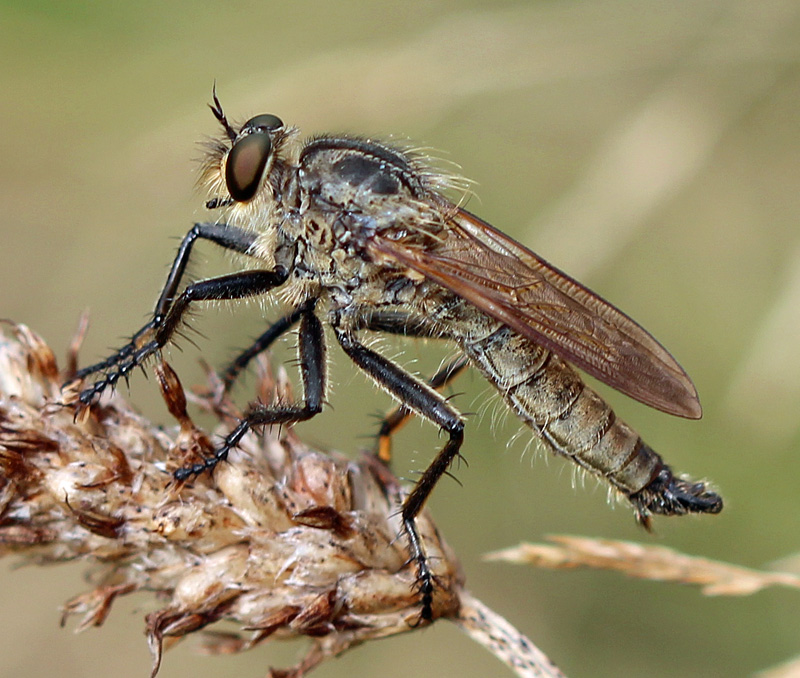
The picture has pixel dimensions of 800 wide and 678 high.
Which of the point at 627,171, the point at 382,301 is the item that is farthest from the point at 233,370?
the point at 627,171

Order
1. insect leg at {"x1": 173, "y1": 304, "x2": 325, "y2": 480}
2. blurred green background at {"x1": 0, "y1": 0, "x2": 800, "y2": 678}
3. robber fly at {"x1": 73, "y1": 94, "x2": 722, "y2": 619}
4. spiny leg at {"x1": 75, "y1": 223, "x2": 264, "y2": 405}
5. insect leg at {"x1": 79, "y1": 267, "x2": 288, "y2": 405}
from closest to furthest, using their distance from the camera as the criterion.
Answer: insect leg at {"x1": 173, "y1": 304, "x2": 325, "y2": 480} < spiny leg at {"x1": 75, "y1": 223, "x2": 264, "y2": 405} < insect leg at {"x1": 79, "y1": 267, "x2": 288, "y2": 405} < robber fly at {"x1": 73, "y1": 94, "x2": 722, "y2": 619} < blurred green background at {"x1": 0, "y1": 0, "x2": 800, "y2": 678}

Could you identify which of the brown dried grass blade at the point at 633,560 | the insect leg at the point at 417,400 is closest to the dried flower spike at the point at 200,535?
the brown dried grass blade at the point at 633,560

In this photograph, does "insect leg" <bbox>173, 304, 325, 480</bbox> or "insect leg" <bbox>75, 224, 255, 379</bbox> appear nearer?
"insect leg" <bbox>173, 304, 325, 480</bbox>

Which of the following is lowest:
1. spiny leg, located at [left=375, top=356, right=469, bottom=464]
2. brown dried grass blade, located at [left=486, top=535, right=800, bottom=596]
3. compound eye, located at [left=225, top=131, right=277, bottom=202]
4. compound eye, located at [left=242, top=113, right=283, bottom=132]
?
spiny leg, located at [left=375, top=356, right=469, bottom=464]

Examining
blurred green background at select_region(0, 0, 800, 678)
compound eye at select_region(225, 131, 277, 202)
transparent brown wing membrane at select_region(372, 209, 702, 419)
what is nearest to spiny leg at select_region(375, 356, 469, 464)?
blurred green background at select_region(0, 0, 800, 678)

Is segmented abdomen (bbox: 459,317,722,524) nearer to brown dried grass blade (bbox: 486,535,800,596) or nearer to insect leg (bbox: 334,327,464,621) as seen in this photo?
insect leg (bbox: 334,327,464,621)
